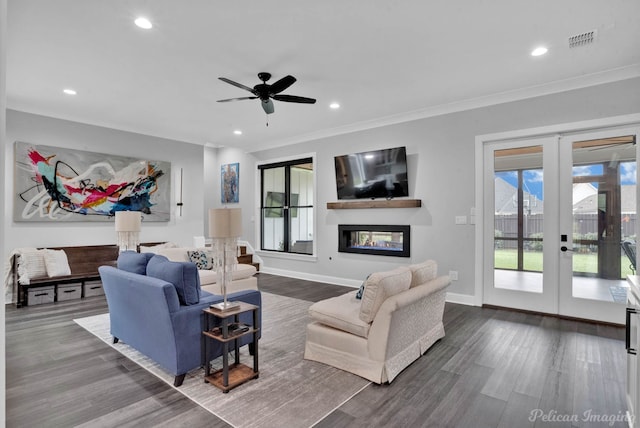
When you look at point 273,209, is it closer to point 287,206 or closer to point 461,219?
point 287,206

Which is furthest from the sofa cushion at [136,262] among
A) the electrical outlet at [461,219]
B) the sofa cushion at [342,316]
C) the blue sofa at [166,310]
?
the electrical outlet at [461,219]

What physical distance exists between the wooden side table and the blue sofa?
0.07 meters

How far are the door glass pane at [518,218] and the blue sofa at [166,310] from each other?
3443 millimetres

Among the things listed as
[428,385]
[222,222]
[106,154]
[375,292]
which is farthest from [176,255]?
[428,385]

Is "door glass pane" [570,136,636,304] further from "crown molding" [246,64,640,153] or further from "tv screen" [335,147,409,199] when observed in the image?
"tv screen" [335,147,409,199]

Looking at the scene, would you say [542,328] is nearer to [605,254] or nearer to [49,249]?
[605,254]

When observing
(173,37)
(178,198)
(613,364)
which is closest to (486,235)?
(613,364)

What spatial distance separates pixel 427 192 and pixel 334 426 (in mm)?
3785

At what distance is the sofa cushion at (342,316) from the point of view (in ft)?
8.75

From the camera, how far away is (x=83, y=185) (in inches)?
220

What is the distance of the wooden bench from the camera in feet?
15.4

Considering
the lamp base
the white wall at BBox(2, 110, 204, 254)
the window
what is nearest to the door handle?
the lamp base

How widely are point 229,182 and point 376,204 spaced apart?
401 centimetres

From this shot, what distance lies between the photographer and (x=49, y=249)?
5.13 metres
